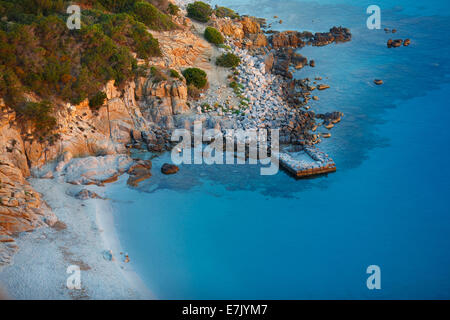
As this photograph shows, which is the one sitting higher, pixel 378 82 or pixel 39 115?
pixel 378 82

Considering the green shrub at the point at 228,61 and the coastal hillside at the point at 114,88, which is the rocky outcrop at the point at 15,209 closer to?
the coastal hillside at the point at 114,88

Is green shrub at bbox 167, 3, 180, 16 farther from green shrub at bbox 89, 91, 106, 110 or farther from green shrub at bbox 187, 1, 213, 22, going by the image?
green shrub at bbox 89, 91, 106, 110

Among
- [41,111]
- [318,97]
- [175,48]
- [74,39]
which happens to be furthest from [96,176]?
[318,97]

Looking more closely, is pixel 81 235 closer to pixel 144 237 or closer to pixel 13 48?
pixel 144 237

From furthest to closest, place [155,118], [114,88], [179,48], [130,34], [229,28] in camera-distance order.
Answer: [229,28] < [179,48] < [130,34] < [155,118] < [114,88]

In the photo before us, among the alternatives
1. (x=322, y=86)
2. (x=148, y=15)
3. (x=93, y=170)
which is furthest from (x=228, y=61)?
(x=93, y=170)

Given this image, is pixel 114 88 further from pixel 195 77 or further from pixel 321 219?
pixel 321 219

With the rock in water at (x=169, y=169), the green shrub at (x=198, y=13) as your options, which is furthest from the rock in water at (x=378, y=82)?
the rock in water at (x=169, y=169)
